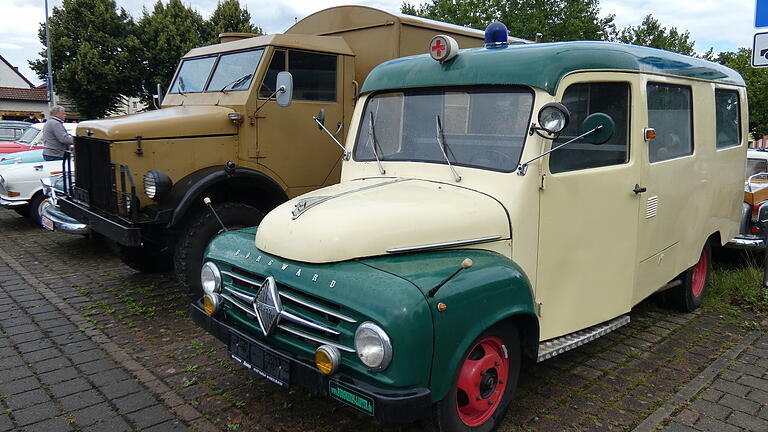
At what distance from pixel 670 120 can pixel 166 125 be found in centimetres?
446

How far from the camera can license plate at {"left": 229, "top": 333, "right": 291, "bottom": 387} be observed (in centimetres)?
298

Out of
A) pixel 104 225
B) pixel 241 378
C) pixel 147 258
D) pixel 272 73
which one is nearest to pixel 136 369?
pixel 241 378

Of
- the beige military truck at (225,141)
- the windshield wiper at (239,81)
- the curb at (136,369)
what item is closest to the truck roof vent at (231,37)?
the beige military truck at (225,141)

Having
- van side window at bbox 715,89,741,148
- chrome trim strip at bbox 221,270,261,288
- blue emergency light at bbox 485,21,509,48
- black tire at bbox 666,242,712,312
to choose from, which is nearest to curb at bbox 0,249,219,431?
chrome trim strip at bbox 221,270,261,288

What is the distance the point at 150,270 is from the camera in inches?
240

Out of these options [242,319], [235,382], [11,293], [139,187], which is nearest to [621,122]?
[242,319]

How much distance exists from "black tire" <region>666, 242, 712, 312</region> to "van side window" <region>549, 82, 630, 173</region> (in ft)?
6.82

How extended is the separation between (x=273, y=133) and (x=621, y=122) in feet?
11.2

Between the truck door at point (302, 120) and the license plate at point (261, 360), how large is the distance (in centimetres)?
295

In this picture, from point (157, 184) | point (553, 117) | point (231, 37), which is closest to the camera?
point (553, 117)

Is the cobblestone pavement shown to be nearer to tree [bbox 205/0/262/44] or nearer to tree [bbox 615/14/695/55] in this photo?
tree [bbox 205/0/262/44]

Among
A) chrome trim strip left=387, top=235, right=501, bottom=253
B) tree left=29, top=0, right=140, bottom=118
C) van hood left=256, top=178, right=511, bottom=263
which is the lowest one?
chrome trim strip left=387, top=235, right=501, bottom=253

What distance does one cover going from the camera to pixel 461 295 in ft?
9.15

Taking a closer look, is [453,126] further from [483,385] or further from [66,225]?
[66,225]
